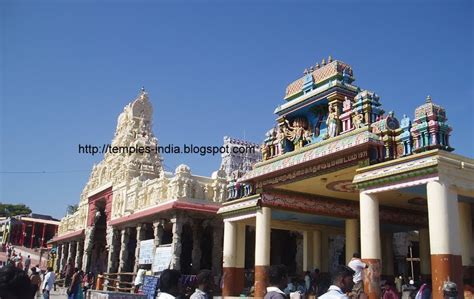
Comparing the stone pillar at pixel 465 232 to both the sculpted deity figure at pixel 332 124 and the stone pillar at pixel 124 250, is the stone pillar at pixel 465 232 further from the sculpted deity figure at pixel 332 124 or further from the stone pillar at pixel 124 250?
the stone pillar at pixel 124 250

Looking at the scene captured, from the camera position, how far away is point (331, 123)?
47.4 feet

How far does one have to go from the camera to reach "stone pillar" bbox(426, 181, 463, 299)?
10.4 metres

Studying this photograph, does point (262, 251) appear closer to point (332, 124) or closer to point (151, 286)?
point (151, 286)

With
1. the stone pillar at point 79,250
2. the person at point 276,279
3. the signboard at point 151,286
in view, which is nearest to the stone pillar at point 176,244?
the signboard at point 151,286

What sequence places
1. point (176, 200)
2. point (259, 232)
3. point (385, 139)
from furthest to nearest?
point (176, 200)
point (259, 232)
point (385, 139)

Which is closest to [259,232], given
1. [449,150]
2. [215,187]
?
[449,150]

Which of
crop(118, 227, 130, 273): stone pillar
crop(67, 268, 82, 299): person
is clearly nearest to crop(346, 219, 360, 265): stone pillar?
crop(67, 268, 82, 299): person

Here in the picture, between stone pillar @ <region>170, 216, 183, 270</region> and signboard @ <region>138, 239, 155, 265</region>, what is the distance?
4.76 feet

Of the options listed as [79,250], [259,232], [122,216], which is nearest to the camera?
[259,232]

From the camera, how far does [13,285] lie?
3.35 m

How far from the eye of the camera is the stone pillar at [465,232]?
12875 millimetres

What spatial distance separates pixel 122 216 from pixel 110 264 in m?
3.44

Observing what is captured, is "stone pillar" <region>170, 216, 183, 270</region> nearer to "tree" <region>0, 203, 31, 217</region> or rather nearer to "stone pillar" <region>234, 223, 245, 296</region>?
"stone pillar" <region>234, 223, 245, 296</region>

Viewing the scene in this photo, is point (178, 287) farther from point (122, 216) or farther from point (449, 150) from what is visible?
point (122, 216)
